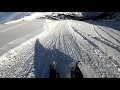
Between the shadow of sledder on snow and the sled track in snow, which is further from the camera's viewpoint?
the sled track in snow

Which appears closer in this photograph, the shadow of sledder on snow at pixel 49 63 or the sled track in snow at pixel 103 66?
the shadow of sledder on snow at pixel 49 63

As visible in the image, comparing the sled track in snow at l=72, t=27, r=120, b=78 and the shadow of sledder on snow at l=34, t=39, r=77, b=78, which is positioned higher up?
the shadow of sledder on snow at l=34, t=39, r=77, b=78

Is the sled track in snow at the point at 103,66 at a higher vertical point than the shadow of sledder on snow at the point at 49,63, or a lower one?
lower

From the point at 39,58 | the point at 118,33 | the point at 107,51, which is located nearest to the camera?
the point at 39,58

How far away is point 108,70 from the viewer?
7.78ft
